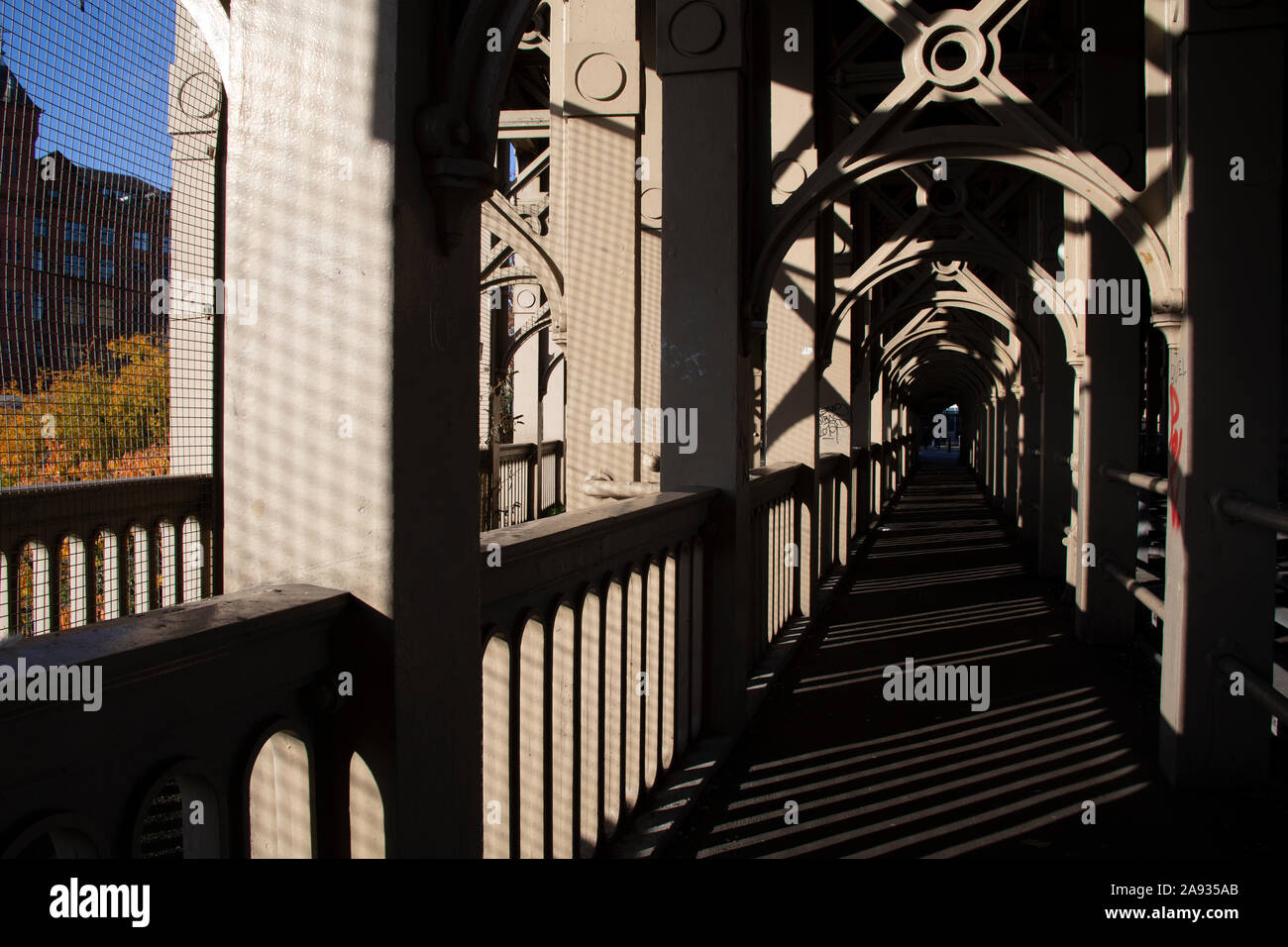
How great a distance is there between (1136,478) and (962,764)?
98.2 inches

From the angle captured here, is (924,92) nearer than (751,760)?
No

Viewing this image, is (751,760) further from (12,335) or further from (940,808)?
(12,335)

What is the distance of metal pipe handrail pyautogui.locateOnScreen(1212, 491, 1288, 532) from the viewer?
11.8 ft

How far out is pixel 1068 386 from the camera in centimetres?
1003

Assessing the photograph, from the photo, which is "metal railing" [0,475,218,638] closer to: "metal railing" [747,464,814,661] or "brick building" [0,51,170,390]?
"brick building" [0,51,170,390]

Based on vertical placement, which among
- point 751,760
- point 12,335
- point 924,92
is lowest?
point 751,760

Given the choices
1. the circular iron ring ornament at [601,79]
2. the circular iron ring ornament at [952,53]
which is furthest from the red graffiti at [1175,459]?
the circular iron ring ornament at [601,79]

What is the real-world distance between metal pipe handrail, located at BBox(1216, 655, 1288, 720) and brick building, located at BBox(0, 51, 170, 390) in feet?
13.1

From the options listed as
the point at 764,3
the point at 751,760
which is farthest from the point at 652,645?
the point at 764,3

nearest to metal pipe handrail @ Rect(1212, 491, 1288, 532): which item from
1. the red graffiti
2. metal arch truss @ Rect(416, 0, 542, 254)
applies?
the red graffiti

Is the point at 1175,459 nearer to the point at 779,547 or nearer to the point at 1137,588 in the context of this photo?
the point at 1137,588

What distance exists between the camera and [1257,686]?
399cm

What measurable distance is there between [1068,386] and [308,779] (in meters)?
9.67
